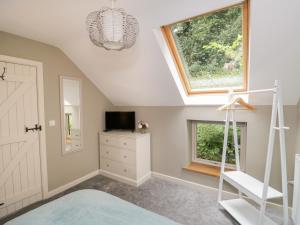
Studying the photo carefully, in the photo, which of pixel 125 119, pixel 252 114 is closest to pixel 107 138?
pixel 125 119

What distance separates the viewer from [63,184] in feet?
9.14

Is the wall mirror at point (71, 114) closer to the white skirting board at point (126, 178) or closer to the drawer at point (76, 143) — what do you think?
the drawer at point (76, 143)

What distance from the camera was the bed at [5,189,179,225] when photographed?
112 cm

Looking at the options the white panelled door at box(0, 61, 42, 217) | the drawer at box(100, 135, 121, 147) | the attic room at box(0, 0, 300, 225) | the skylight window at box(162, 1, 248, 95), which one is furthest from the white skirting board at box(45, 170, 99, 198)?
the skylight window at box(162, 1, 248, 95)

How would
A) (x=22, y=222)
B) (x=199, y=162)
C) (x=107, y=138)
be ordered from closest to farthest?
1. (x=22, y=222)
2. (x=199, y=162)
3. (x=107, y=138)

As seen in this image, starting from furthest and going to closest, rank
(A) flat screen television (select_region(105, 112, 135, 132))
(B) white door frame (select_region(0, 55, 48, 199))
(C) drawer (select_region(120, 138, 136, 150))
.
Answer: (A) flat screen television (select_region(105, 112, 135, 132)) < (C) drawer (select_region(120, 138, 136, 150)) < (B) white door frame (select_region(0, 55, 48, 199))

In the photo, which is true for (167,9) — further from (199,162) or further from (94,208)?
(199,162)

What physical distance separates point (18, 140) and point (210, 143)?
2922 mm

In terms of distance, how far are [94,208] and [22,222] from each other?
464 mm

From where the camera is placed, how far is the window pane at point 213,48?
6.20ft

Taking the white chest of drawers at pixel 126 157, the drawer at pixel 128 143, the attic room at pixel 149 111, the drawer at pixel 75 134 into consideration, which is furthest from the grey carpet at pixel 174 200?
the drawer at pixel 75 134

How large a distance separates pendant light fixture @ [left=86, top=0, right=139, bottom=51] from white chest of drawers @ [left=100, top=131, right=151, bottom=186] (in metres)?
1.84

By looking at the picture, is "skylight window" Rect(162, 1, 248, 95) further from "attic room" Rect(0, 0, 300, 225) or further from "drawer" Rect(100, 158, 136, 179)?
"drawer" Rect(100, 158, 136, 179)

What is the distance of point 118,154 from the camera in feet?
10.2
